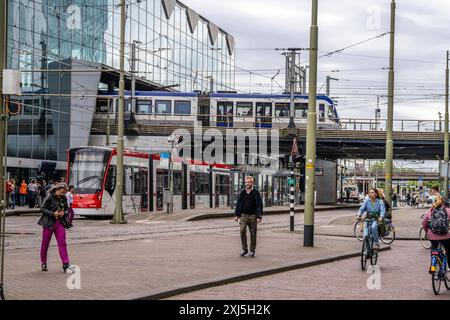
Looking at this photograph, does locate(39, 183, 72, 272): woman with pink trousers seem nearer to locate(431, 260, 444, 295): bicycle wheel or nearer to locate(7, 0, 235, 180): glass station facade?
locate(431, 260, 444, 295): bicycle wheel

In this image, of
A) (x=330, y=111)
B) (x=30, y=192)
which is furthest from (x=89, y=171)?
(x=330, y=111)

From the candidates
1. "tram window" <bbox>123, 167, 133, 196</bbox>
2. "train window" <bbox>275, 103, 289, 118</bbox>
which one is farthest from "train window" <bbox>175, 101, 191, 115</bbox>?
"tram window" <bbox>123, 167, 133, 196</bbox>

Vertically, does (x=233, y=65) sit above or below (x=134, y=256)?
above

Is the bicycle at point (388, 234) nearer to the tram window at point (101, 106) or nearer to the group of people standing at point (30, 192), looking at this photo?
the group of people standing at point (30, 192)

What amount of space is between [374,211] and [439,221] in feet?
12.8

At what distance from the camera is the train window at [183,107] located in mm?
55062

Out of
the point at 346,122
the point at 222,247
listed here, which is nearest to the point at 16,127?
the point at 346,122

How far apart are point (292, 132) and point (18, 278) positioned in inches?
1637

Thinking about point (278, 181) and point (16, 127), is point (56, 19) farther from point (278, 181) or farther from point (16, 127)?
point (278, 181)

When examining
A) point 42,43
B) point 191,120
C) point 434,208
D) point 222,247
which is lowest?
point 222,247

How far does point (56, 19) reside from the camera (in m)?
50.1

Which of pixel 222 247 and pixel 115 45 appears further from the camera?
pixel 115 45

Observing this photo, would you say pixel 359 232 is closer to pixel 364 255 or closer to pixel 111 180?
pixel 364 255

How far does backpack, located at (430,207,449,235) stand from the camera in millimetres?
12242
